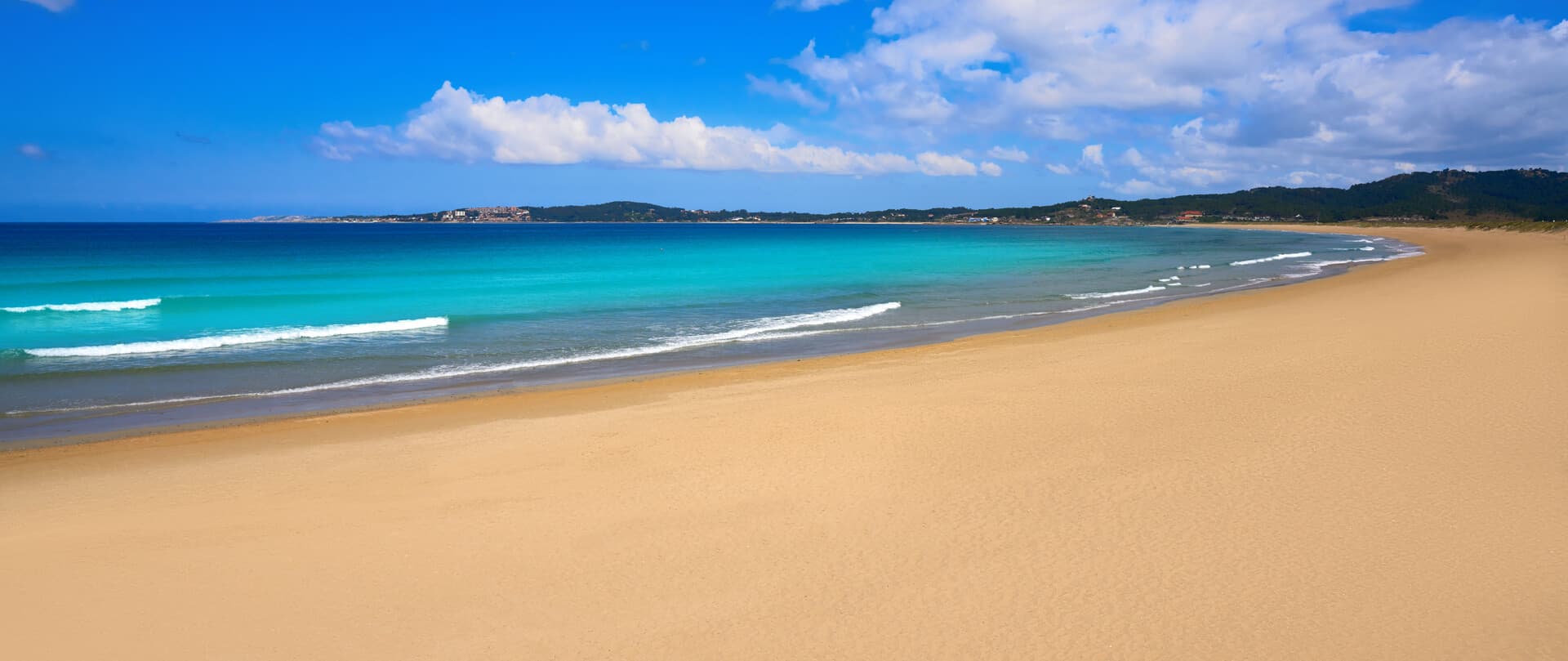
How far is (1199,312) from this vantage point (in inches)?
805

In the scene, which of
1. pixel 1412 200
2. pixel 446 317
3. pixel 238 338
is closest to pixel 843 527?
pixel 238 338

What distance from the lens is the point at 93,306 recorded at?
25016mm

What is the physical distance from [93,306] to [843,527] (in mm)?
29196

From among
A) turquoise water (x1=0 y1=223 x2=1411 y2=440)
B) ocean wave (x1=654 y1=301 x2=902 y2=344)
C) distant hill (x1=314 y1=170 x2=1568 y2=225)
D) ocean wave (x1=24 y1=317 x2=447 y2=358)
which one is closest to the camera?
turquoise water (x1=0 y1=223 x2=1411 y2=440)

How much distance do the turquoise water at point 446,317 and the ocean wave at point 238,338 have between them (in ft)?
0.32

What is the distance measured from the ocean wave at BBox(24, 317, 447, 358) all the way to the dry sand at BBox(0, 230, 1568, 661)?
8.87 m

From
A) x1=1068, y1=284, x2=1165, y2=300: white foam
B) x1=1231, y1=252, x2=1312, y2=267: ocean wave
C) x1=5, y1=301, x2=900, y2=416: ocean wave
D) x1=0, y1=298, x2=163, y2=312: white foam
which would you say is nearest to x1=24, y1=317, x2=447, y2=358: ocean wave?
x1=5, y1=301, x2=900, y2=416: ocean wave

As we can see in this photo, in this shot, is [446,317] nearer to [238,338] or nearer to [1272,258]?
[238,338]

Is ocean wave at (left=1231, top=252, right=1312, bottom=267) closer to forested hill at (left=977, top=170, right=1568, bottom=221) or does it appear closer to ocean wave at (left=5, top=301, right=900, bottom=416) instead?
ocean wave at (left=5, top=301, right=900, bottom=416)

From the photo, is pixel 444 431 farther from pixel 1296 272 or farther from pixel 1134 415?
pixel 1296 272

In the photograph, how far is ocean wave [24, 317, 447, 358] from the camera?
647 inches

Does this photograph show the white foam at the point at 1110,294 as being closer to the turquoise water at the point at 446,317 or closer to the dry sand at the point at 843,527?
the turquoise water at the point at 446,317

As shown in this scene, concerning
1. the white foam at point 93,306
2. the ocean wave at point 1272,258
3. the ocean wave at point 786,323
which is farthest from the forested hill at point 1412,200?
the white foam at point 93,306

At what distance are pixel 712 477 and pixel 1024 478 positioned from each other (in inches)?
108
